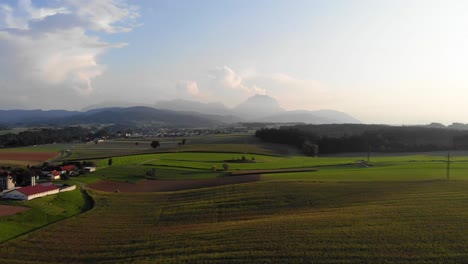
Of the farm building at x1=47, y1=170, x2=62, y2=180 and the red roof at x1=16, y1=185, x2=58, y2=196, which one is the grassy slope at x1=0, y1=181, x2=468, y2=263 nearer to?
the red roof at x1=16, y1=185, x2=58, y2=196

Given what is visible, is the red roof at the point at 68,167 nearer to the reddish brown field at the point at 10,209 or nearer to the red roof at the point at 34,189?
the red roof at the point at 34,189

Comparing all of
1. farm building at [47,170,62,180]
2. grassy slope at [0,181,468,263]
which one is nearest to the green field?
grassy slope at [0,181,468,263]

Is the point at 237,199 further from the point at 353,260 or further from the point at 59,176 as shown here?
the point at 59,176

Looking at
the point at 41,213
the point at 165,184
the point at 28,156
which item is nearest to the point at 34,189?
the point at 41,213

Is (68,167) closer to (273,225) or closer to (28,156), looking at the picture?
(28,156)

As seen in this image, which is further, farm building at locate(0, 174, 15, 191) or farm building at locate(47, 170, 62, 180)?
farm building at locate(47, 170, 62, 180)

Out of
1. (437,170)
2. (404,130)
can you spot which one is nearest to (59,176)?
(437,170)

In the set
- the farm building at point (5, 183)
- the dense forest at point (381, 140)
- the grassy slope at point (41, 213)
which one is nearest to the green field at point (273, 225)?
the grassy slope at point (41, 213)

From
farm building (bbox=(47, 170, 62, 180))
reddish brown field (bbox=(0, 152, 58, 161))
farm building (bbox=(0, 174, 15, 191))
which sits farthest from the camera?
reddish brown field (bbox=(0, 152, 58, 161))
